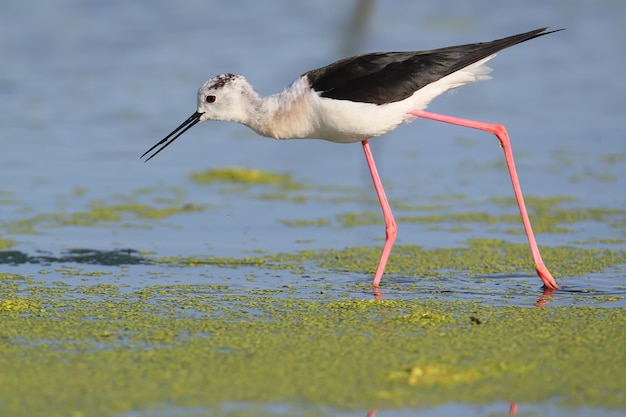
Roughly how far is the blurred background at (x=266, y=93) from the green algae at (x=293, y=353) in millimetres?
1780

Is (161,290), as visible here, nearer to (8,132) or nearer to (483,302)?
(483,302)

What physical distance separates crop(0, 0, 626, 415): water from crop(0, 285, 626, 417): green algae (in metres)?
0.97

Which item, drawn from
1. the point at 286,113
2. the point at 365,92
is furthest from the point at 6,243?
the point at 365,92

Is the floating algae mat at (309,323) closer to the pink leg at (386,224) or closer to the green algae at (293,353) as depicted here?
the green algae at (293,353)

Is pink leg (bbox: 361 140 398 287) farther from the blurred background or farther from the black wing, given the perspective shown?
the blurred background

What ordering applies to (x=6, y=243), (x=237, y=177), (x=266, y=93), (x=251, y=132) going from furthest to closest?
(x=266, y=93) < (x=251, y=132) < (x=237, y=177) < (x=6, y=243)

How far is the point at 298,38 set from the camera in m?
14.4

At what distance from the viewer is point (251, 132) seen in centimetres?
Result: 1118

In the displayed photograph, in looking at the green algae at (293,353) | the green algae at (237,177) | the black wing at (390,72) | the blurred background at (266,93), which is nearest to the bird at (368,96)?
the black wing at (390,72)

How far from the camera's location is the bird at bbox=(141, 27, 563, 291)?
6113 mm

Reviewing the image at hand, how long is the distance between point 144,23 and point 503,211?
325 inches

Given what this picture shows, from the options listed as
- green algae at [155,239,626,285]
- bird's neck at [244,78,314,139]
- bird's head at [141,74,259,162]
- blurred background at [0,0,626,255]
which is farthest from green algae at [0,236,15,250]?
bird's neck at [244,78,314,139]

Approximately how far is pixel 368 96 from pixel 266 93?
530 cm

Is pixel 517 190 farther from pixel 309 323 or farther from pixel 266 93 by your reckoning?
pixel 266 93
